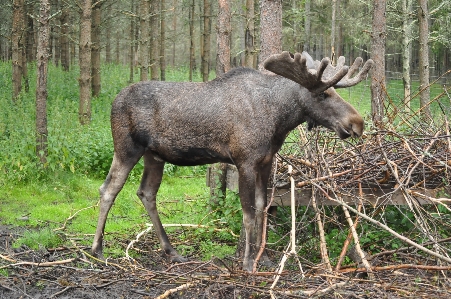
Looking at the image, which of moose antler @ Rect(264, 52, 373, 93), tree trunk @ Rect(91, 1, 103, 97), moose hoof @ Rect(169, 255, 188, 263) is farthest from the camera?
tree trunk @ Rect(91, 1, 103, 97)

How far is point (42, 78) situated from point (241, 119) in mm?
6052

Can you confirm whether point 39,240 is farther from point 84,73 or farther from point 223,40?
point 84,73

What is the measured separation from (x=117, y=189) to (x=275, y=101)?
2218 mm

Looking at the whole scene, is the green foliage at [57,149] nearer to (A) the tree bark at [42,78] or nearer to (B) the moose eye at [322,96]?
(A) the tree bark at [42,78]

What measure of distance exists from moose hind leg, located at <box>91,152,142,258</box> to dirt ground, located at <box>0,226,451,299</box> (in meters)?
0.38

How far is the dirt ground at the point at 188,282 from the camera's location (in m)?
5.34

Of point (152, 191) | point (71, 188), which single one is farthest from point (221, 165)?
point (71, 188)

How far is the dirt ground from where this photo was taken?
5344 millimetres

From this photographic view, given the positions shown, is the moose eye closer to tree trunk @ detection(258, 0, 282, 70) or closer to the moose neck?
the moose neck

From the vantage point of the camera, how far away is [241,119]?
6.54m

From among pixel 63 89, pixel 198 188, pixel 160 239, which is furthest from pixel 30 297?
pixel 63 89

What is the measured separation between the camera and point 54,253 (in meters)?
7.12

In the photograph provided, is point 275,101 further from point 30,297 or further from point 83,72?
point 83,72

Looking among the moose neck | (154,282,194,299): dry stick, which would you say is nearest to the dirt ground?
(154,282,194,299): dry stick
